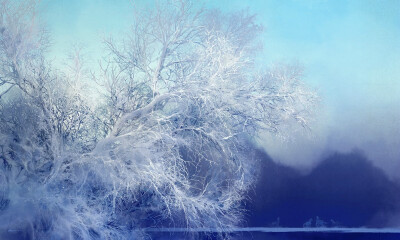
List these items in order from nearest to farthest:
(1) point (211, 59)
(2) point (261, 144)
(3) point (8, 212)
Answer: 1. (3) point (8, 212)
2. (1) point (211, 59)
3. (2) point (261, 144)

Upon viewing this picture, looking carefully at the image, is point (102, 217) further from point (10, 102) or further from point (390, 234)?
point (390, 234)

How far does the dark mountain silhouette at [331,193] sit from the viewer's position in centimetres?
686

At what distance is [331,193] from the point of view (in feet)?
22.7

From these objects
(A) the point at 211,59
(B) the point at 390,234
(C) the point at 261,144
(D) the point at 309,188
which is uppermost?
(A) the point at 211,59

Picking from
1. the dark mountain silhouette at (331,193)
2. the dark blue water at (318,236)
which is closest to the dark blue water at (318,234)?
the dark blue water at (318,236)

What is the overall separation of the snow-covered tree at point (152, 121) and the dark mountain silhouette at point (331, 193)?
0.50 metres

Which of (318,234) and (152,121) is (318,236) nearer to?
(318,234)

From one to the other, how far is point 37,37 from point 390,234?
7259mm

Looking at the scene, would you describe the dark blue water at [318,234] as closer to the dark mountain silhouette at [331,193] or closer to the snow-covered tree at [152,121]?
the dark mountain silhouette at [331,193]

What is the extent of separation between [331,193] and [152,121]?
3608mm

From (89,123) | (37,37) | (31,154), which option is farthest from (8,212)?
(37,37)

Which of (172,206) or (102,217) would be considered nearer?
(102,217)

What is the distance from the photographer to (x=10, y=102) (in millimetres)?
6016

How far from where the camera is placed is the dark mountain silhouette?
686 centimetres
